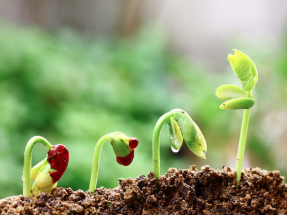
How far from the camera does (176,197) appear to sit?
0.42 metres

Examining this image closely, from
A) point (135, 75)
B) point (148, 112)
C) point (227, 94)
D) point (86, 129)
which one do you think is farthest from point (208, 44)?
point (227, 94)

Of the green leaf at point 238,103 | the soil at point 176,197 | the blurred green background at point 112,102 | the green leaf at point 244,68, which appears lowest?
the soil at point 176,197

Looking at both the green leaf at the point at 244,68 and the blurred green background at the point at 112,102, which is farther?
the blurred green background at the point at 112,102

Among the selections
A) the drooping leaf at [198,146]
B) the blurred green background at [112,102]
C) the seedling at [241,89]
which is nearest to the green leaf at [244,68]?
the seedling at [241,89]

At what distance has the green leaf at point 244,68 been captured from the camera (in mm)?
399

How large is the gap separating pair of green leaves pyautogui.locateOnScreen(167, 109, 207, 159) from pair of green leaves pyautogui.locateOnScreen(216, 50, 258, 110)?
5 centimetres

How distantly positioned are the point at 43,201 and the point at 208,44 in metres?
3.29

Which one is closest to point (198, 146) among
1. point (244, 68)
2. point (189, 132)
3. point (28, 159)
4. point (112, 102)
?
point (189, 132)

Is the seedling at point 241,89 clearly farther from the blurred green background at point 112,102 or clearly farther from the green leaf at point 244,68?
the blurred green background at point 112,102

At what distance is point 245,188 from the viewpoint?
0.44 metres

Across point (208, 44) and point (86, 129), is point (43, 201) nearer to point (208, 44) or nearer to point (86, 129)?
point (86, 129)

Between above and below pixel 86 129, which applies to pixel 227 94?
below

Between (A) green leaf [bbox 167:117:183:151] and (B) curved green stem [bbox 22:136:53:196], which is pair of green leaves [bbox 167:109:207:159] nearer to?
(A) green leaf [bbox 167:117:183:151]

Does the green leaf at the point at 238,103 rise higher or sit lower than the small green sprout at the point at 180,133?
higher
